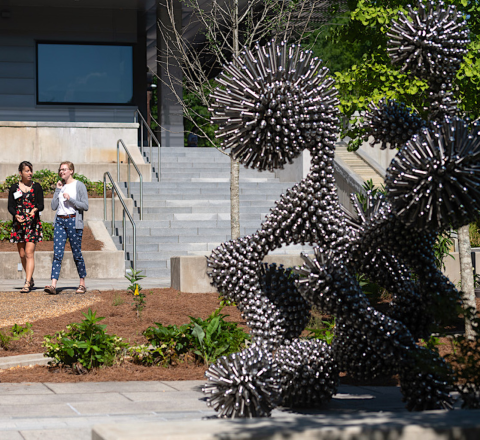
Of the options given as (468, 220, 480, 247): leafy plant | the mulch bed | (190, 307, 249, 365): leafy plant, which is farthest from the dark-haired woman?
(468, 220, 480, 247): leafy plant

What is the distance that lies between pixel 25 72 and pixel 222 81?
21.3 meters

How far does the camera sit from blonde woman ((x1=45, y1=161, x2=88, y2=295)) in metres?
10.2

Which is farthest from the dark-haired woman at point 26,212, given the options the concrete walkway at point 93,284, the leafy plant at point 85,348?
the leafy plant at point 85,348

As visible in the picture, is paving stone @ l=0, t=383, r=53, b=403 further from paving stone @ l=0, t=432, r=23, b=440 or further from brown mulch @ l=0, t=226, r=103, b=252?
brown mulch @ l=0, t=226, r=103, b=252

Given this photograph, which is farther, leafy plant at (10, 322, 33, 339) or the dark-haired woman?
the dark-haired woman

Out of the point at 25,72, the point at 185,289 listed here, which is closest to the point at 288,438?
the point at 185,289

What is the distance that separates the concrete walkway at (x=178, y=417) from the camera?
Result: 9.86 ft

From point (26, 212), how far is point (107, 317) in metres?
2.80

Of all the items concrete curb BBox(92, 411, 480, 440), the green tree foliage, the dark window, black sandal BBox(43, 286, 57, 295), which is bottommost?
concrete curb BBox(92, 411, 480, 440)

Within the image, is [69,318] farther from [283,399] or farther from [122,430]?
[122,430]

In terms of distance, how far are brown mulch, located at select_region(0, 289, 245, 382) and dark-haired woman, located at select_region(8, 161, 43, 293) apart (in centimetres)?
67

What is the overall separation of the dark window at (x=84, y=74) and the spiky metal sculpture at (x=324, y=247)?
70.1 ft

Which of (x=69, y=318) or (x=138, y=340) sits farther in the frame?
(x=69, y=318)

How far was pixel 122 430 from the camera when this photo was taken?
10.2 feet
